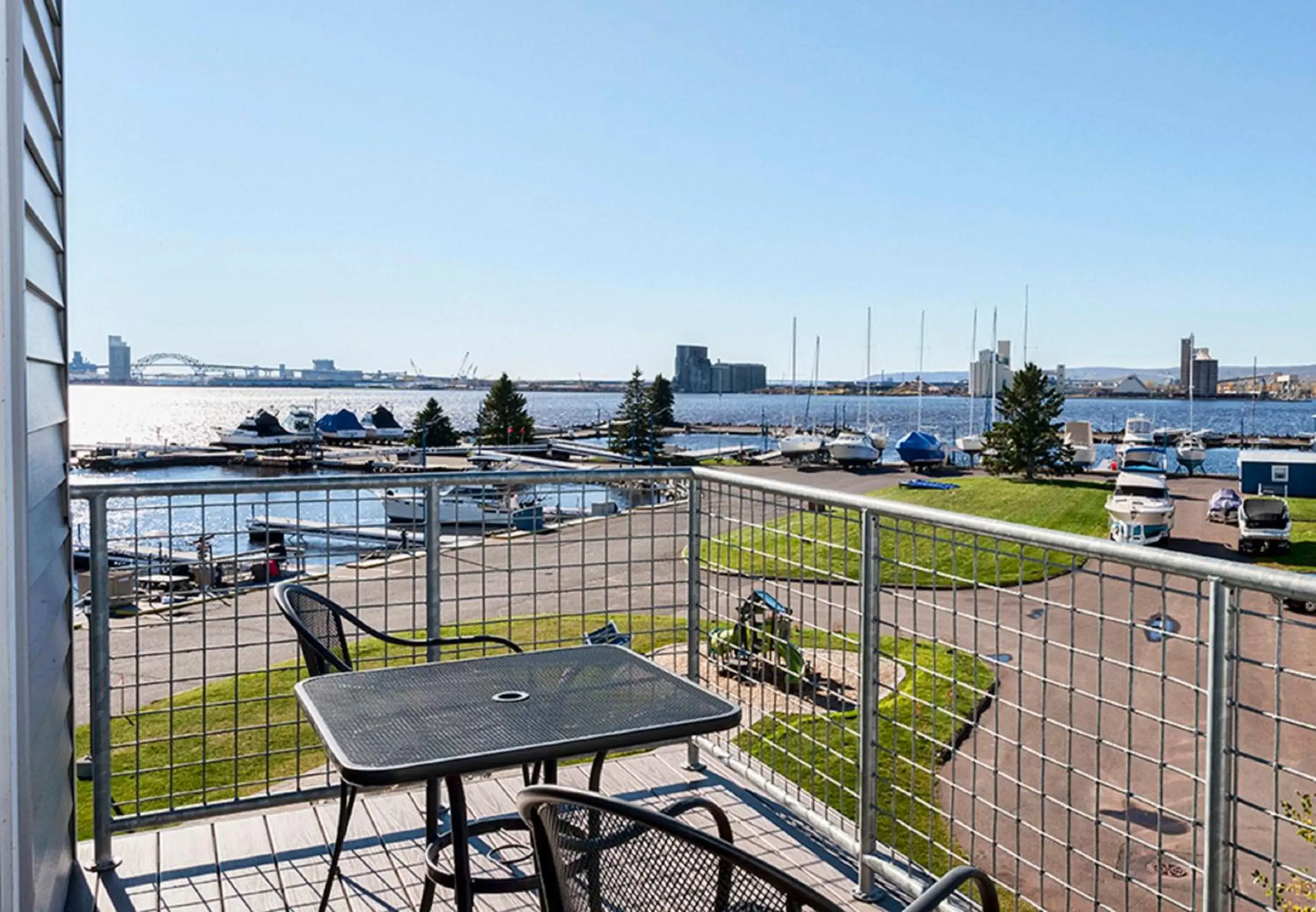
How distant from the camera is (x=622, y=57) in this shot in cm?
2480

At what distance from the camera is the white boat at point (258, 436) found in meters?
70.0

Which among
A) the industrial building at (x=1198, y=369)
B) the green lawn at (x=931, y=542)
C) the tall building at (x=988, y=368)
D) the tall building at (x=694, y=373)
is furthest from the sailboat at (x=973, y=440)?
the tall building at (x=694, y=373)

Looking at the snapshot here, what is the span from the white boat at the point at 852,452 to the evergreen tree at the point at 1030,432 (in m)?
10.9

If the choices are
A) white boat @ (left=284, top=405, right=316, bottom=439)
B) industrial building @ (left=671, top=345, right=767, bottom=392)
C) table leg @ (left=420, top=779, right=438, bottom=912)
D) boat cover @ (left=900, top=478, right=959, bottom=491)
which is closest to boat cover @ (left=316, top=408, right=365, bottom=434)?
white boat @ (left=284, top=405, right=316, bottom=439)

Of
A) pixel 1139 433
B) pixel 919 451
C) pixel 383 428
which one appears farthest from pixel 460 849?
pixel 383 428

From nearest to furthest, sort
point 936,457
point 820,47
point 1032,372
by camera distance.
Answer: point 820,47 < point 1032,372 < point 936,457

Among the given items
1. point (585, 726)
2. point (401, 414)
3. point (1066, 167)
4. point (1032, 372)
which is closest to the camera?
point (585, 726)

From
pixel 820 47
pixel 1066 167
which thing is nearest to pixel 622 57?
pixel 820 47

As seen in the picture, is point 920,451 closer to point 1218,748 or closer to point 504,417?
point 504,417

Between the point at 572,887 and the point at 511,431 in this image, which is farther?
the point at 511,431

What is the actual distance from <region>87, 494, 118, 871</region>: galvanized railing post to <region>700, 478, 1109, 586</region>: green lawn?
2.21 metres

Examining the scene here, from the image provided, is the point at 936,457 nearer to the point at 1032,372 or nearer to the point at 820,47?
the point at 1032,372

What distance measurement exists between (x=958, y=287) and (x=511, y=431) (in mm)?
67705

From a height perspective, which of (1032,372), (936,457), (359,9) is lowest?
(936,457)
